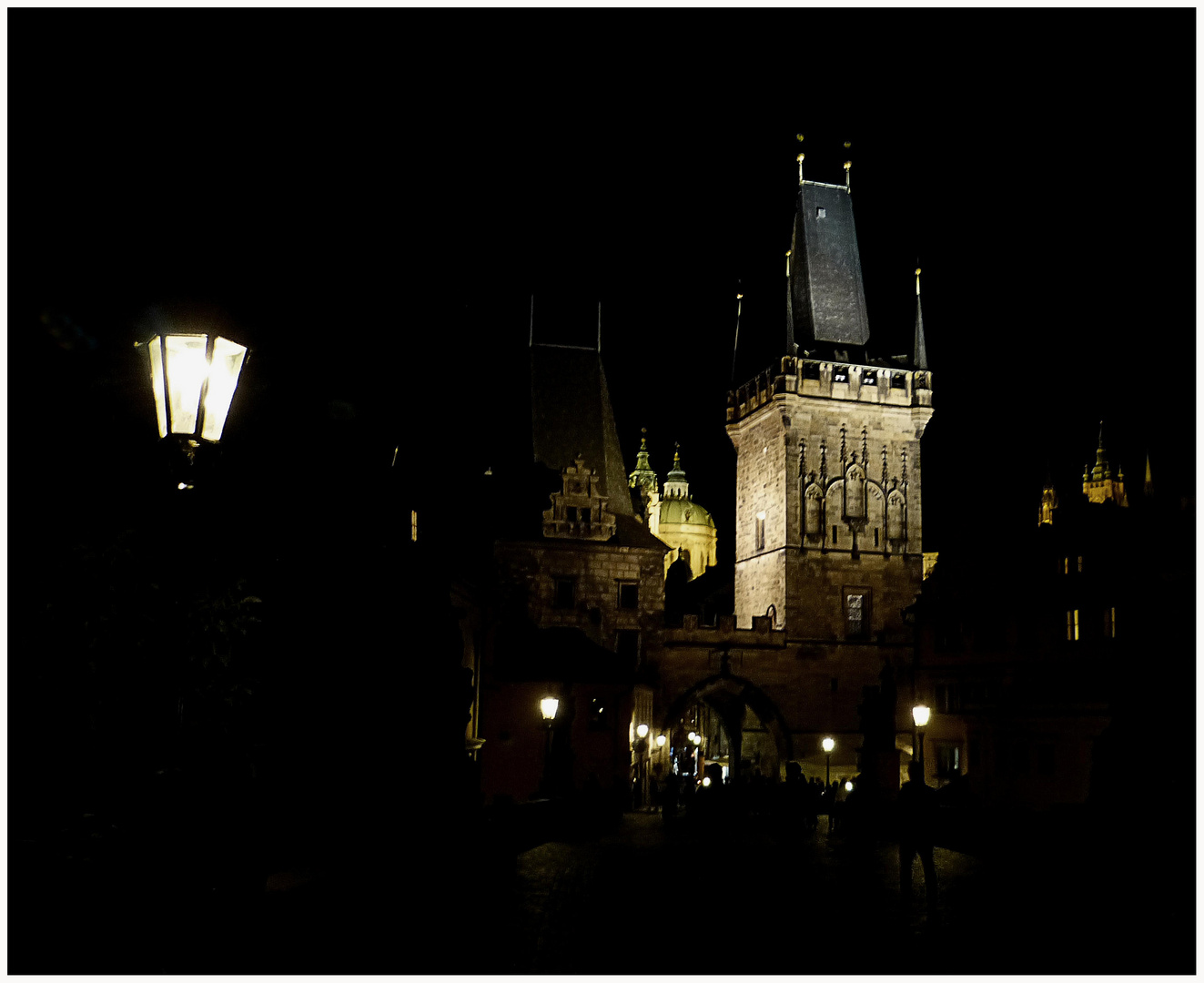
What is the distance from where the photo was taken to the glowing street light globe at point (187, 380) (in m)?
7.70

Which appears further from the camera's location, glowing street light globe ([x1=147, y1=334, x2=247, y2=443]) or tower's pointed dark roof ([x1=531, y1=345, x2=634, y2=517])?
tower's pointed dark roof ([x1=531, y1=345, x2=634, y2=517])

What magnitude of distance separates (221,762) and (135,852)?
32.3 inches

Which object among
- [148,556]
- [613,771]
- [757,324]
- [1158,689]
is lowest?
[613,771]

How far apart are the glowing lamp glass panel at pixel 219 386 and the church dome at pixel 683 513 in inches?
3211

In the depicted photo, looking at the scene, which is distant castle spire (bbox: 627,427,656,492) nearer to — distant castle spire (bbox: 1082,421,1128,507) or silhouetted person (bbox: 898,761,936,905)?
distant castle spire (bbox: 1082,421,1128,507)

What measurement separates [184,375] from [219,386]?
257mm

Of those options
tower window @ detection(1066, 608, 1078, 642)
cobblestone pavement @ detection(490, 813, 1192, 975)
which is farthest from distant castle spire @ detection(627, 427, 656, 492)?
cobblestone pavement @ detection(490, 813, 1192, 975)

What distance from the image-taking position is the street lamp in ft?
25.3

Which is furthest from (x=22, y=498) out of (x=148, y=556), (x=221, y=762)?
(x=221, y=762)

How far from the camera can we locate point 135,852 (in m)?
7.73

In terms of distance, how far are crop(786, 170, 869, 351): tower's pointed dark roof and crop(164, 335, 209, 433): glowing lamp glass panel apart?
1840 inches

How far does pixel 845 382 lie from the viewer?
173ft

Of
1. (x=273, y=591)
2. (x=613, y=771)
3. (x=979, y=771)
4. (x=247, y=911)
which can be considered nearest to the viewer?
(x=247, y=911)

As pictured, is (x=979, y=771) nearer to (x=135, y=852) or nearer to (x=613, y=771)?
(x=613, y=771)
